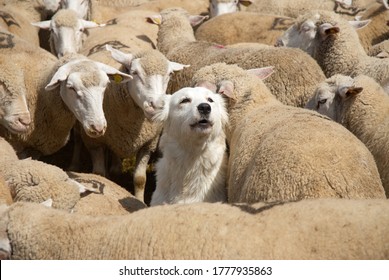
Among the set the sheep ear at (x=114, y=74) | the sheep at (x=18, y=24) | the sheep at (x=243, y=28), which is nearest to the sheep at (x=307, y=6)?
the sheep at (x=243, y=28)

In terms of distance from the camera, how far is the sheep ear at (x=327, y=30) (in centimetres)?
852

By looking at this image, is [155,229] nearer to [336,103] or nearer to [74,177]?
[74,177]

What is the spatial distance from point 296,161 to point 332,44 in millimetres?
3606

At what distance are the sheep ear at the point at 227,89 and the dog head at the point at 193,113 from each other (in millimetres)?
97

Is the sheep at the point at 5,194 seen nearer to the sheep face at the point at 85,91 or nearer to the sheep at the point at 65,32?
the sheep face at the point at 85,91

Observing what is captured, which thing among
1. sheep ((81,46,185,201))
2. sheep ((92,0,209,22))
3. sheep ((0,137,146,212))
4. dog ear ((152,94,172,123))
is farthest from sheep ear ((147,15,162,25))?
sheep ((0,137,146,212))

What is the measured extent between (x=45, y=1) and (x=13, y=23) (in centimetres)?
134

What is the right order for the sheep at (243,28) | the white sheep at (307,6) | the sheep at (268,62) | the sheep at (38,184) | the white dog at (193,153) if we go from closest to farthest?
the sheep at (38,184), the white dog at (193,153), the sheep at (268,62), the sheep at (243,28), the white sheep at (307,6)

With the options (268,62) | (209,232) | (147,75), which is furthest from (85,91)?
(209,232)

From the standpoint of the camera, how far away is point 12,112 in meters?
7.28

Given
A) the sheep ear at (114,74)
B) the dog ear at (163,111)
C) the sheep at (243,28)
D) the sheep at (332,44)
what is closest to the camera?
the dog ear at (163,111)

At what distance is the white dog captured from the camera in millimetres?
6216

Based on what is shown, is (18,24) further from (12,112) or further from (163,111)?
(163,111)
